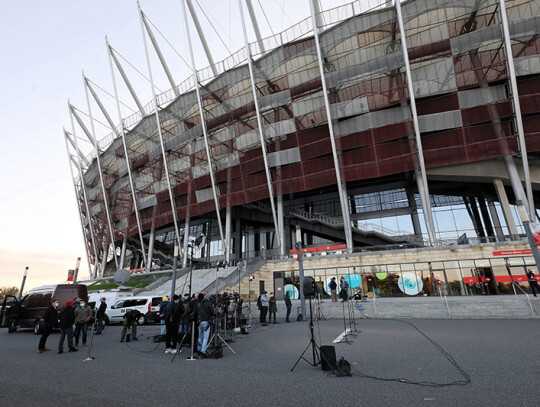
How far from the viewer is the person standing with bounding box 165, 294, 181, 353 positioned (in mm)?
9352

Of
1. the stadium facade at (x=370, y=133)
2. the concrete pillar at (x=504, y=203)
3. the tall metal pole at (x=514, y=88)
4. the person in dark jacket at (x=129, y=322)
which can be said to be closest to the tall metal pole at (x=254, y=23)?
the stadium facade at (x=370, y=133)

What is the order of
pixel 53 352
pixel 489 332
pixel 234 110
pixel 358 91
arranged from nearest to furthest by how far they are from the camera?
1. pixel 53 352
2. pixel 489 332
3. pixel 358 91
4. pixel 234 110

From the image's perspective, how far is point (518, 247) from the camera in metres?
24.5

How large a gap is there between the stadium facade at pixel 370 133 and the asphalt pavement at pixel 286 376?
14820 mm

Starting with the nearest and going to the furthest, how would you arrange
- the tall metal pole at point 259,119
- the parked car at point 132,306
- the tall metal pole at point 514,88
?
the parked car at point 132,306 < the tall metal pole at point 514,88 < the tall metal pole at point 259,119

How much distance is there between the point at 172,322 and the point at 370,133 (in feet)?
90.4

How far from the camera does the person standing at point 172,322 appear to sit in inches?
368

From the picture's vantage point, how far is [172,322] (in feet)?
30.8

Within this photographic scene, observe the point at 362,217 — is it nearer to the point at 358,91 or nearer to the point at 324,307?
Result: the point at 358,91

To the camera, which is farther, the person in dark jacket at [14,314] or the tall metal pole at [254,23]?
the tall metal pole at [254,23]

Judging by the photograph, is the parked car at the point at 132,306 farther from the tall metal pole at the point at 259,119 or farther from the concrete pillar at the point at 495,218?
the concrete pillar at the point at 495,218

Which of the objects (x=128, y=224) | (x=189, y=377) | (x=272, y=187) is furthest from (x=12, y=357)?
(x=128, y=224)

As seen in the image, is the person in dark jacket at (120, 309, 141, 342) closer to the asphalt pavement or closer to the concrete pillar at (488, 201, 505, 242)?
the asphalt pavement

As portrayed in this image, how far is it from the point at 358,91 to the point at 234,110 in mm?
14987
